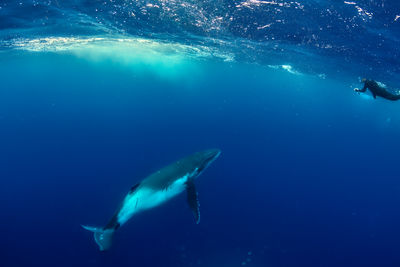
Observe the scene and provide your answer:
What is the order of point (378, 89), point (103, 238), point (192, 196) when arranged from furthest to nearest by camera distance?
point (192, 196) < point (103, 238) < point (378, 89)

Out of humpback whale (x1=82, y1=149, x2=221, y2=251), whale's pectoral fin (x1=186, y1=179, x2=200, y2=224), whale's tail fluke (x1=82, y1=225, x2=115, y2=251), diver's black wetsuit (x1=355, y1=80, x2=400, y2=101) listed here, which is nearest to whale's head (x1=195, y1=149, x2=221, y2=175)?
humpback whale (x1=82, y1=149, x2=221, y2=251)

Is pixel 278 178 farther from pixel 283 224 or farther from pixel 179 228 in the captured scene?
pixel 179 228

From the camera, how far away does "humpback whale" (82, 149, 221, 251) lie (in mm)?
7117

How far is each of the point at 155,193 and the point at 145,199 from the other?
0.34m

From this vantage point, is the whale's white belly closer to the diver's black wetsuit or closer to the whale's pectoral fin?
the whale's pectoral fin

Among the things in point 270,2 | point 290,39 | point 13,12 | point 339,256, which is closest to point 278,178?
point 339,256

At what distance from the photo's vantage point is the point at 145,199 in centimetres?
716

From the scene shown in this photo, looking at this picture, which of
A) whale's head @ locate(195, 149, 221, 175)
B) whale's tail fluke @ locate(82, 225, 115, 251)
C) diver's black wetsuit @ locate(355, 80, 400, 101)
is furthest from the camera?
whale's head @ locate(195, 149, 221, 175)

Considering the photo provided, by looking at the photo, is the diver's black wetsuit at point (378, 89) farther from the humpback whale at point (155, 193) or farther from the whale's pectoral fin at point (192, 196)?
the whale's pectoral fin at point (192, 196)

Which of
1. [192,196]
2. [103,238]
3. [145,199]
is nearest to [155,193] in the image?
[145,199]

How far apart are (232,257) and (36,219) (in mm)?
11576

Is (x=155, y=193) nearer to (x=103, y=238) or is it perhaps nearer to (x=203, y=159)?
(x=203, y=159)

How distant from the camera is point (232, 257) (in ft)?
39.9

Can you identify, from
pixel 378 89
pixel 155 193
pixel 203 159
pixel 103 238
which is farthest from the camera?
pixel 203 159
